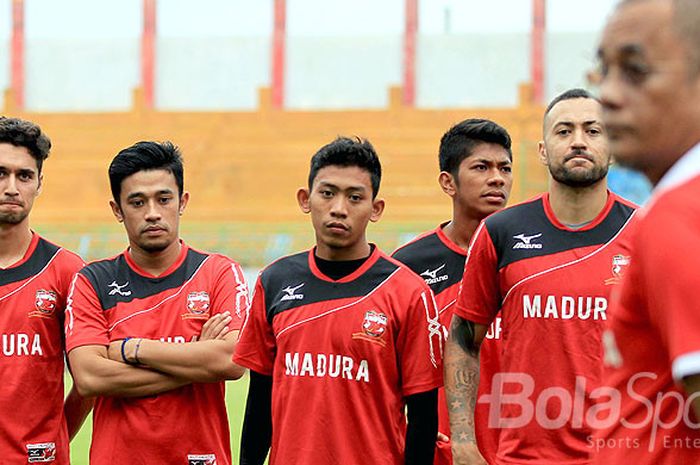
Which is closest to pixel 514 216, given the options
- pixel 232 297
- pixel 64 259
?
pixel 232 297

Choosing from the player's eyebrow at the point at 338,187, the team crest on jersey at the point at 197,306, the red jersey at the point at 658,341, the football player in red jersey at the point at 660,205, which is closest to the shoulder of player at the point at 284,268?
the player's eyebrow at the point at 338,187

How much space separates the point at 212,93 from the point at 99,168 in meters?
4.00

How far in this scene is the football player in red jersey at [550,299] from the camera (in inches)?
143

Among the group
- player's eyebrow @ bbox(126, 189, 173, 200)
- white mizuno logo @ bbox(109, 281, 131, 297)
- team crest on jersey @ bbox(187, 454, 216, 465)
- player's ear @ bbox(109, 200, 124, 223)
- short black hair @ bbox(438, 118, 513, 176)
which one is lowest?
team crest on jersey @ bbox(187, 454, 216, 465)

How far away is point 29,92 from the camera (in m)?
28.2

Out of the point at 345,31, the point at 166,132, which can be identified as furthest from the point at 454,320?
the point at 345,31

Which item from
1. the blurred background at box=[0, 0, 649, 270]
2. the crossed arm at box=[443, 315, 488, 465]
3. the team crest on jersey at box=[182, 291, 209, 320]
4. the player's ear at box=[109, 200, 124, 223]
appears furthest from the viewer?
the blurred background at box=[0, 0, 649, 270]

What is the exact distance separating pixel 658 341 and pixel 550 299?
6.35 feet

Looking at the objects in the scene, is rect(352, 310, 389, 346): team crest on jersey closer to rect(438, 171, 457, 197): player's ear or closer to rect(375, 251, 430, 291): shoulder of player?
rect(375, 251, 430, 291): shoulder of player

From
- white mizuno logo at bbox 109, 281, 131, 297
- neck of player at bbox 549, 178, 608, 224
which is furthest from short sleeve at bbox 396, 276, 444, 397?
white mizuno logo at bbox 109, 281, 131, 297

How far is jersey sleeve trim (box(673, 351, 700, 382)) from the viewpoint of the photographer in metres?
1.48

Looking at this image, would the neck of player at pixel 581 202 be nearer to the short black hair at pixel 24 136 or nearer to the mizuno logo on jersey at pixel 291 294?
the mizuno logo on jersey at pixel 291 294

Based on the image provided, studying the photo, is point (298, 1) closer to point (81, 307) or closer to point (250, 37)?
point (250, 37)

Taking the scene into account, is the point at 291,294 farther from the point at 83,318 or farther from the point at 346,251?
the point at 83,318
